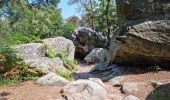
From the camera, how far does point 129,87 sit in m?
9.91

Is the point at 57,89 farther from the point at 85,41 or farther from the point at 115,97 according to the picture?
the point at 85,41

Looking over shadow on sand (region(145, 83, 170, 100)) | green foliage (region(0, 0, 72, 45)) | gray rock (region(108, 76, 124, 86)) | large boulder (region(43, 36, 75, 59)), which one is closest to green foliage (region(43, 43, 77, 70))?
large boulder (region(43, 36, 75, 59))

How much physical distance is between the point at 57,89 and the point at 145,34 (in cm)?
358

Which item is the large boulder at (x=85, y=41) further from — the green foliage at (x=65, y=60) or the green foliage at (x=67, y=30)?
the green foliage at (x=65, y=60)

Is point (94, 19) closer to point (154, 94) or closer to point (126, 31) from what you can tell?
point (126, 31)

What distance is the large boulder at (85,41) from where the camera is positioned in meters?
20.1

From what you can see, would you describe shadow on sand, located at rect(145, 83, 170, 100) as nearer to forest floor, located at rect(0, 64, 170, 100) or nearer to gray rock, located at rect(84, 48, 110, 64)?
forest floor, located at rect(0, 64, 170, 100)

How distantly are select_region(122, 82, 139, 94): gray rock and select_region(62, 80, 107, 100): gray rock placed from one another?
833 millimetres

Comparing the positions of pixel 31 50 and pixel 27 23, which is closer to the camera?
pixel 31 50

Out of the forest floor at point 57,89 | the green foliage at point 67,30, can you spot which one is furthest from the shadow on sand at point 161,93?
the green foliage at point 67,30

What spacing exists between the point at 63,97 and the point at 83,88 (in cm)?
62

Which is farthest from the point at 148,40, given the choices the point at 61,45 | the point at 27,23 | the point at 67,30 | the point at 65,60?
the point at 67,30

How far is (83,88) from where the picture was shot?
351 inches

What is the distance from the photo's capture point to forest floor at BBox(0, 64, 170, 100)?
8.80 metres
